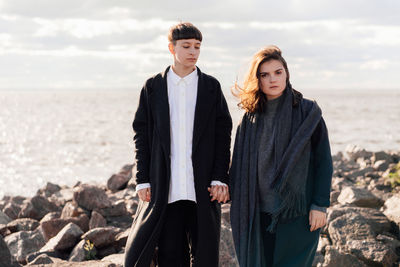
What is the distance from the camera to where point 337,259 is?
15.5 ft

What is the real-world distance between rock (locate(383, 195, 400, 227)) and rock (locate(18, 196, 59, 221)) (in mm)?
5145

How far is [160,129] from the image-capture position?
3.49 meters

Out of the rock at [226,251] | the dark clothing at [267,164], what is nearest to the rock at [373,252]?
the rock at [226,251]

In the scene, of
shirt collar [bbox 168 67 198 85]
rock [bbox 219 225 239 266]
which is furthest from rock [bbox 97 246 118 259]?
shirt collar [bbox 168 67 198 85]

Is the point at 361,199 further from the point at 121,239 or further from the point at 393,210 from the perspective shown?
the point at 121,239

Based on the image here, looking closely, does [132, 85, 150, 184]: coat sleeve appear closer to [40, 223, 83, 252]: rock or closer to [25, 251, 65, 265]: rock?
[25, 251, 65, 265]: rock

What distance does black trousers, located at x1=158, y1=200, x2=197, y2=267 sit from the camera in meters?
3.56

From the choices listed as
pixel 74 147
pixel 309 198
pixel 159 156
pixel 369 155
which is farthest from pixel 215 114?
pixel 74 147

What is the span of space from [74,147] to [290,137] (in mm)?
18676

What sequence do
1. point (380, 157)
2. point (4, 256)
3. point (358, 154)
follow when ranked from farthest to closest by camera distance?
point (358, 154) → point (380, 157) → point (4, 256)

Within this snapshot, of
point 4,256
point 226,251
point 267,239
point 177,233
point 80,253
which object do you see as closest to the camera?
point 267,239

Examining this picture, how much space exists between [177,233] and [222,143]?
2.31 ft

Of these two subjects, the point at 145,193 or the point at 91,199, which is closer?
the point at 145,193

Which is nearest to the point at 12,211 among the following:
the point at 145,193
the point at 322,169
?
the point at 145,193
